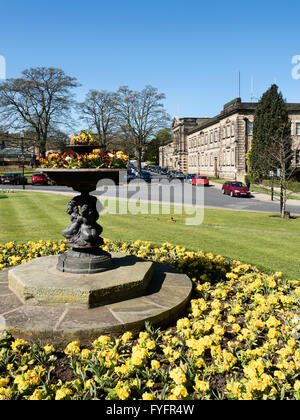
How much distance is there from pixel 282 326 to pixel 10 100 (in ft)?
176

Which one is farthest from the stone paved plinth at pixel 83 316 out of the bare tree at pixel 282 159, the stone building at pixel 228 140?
the stone building at pixel 228 140

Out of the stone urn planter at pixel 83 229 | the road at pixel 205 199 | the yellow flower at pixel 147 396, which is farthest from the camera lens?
the road at pixel 205 199

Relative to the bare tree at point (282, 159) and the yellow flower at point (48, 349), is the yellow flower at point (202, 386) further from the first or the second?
the bare tree at point (282, 159)

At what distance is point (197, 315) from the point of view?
4895 millimetres

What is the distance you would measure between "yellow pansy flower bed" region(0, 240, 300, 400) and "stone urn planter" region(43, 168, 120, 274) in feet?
5.20

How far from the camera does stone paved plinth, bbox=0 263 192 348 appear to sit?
13.6 feet

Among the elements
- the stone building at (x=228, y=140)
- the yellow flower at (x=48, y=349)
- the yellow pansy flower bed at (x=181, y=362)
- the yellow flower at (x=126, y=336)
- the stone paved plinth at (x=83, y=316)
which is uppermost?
the stone building at (x=228, y=140)

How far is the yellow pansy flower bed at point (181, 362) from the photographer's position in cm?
333

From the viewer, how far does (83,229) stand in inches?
225

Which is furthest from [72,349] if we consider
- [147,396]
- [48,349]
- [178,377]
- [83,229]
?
[83,229]

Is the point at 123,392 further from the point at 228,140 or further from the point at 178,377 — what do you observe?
the point at 228,140

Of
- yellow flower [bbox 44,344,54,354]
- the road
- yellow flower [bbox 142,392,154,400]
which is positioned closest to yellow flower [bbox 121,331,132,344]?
yellow flower [bbox 44,344,54,354]

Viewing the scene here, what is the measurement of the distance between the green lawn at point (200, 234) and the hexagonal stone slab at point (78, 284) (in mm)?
3708

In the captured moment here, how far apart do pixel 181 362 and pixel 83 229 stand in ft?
9.25
